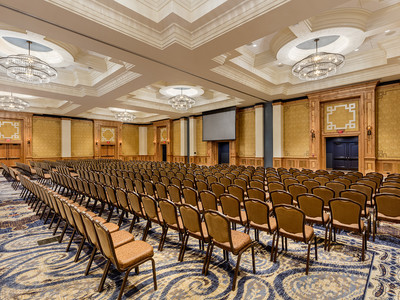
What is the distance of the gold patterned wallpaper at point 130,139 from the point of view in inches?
842

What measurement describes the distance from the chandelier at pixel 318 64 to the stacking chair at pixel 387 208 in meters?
4.38

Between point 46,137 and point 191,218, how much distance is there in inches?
738

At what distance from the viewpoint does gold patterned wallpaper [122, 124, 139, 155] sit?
21391 millimetres

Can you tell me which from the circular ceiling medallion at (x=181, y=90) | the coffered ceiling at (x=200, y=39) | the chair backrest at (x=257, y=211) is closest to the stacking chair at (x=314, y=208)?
the chair backrest at (x=257, y=211)

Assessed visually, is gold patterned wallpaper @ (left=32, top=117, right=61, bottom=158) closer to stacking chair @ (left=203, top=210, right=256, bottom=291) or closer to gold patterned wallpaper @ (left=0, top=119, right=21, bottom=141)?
gold patterned wallpaper @ (left=0, top=119, right=21, bottom=141)

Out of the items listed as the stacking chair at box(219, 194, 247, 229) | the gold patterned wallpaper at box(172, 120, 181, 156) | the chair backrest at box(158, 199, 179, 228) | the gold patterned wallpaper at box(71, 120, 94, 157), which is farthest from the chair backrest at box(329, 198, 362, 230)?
the gold patterned wallpaper at box(71, 120, 94, 157)

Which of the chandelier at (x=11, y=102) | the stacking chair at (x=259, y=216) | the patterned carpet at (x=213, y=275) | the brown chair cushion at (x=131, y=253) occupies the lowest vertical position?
the patterned carpet at (x=213, y=275)

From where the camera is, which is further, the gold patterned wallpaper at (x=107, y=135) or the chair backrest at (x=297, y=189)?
the gold patterned wallpaper at (x=107, y=135)

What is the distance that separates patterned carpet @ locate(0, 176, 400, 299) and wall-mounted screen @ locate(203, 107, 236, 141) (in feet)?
35.3

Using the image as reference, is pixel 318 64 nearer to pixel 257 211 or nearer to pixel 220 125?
pixel 257 211

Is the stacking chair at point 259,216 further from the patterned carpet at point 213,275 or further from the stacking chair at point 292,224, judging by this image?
the patterned carpet at point 213,275

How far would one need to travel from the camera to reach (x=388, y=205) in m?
3.37

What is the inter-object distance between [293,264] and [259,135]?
10.5 meters

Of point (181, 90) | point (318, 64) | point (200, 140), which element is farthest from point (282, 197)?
point (200, 140)
